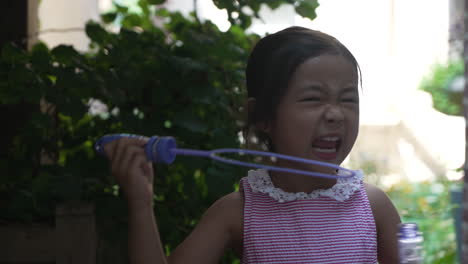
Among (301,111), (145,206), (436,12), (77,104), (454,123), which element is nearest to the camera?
(145,206)

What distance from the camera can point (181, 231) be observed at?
1.96m

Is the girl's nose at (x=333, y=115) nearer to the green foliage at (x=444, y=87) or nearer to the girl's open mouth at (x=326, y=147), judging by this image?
the girl's open mouth at (x=326, y=147)

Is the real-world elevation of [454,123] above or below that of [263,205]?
below

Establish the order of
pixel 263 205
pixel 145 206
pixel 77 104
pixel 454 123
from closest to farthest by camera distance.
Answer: pixel 145 206 < pixel 263 205 < pixel 77 104 < pixel 454 123

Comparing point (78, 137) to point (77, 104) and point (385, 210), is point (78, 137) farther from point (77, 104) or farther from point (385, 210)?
point (385, 210)

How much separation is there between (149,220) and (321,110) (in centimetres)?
38

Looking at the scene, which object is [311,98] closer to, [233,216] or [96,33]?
[233,216]

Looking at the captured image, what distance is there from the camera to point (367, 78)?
295 inches

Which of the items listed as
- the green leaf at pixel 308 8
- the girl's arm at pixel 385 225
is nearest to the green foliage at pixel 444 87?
the green leaf at pixel 308 8

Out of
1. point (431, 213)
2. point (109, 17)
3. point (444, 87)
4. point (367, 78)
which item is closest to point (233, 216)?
point (109, 17)

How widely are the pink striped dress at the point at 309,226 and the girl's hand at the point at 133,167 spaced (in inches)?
11.5

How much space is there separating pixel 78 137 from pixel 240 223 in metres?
0.78

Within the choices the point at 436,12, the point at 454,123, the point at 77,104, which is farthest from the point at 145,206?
the point at 436,12

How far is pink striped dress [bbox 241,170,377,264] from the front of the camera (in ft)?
4.45
